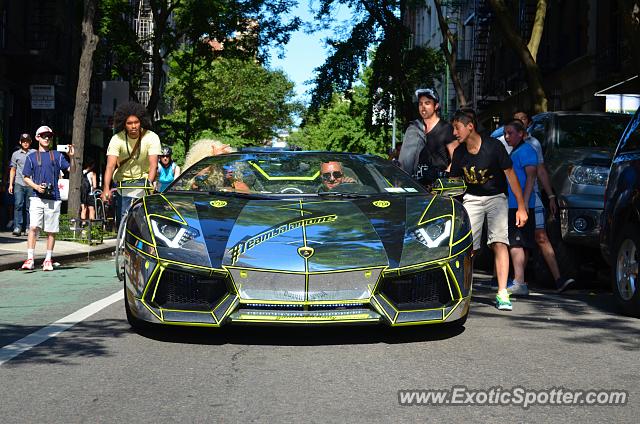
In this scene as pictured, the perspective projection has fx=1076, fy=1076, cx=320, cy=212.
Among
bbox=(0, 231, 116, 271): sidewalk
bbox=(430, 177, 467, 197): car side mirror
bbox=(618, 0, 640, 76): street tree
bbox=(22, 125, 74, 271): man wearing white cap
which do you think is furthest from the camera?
bbox=(618, 0, 640, 76): street tree

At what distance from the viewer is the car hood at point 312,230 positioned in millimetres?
6492

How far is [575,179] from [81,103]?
41.6 ft

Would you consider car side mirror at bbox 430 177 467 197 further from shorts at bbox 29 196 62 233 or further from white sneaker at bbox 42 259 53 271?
white sneaker at bbox 42 259 53 271

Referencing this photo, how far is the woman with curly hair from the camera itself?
10836 mm

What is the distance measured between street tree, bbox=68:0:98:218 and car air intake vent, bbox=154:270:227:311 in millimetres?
14748

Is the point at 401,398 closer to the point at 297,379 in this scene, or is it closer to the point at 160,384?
the point at 297,379

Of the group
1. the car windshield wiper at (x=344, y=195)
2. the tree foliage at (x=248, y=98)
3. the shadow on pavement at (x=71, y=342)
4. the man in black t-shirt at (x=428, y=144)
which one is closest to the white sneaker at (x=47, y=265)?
the man in black t-shirt at (x=428, y=144)

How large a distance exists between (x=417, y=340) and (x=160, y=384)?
1997 millimetres

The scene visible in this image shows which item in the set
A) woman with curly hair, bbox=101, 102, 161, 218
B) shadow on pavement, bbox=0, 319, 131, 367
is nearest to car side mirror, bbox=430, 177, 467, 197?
shadow on pavement, bbox=0, 319, 131, 367

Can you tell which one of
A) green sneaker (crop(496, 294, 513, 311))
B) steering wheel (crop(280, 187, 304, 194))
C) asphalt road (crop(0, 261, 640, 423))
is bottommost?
asphalt road (crop(0, 261, 640, 423))

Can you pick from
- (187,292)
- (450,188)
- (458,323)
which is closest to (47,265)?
(450,188)

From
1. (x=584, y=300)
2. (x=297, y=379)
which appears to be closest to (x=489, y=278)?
(x=584, y=300)

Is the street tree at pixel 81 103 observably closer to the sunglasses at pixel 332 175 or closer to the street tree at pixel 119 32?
the street tree at pixel 119 32

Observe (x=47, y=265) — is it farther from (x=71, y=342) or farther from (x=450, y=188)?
(x=450, y=188)
